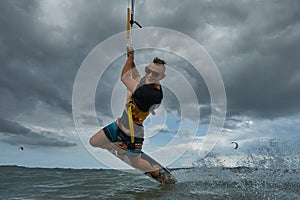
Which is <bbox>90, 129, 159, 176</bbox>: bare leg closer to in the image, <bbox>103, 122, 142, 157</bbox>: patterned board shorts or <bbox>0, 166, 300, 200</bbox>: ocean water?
<bbox>103, 122, 142, 157</bbox>: patterned board shorts

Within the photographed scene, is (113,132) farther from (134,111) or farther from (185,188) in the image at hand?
(185,188)

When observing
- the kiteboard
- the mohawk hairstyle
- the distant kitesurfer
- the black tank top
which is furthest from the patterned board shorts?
the mohawk hairstyle

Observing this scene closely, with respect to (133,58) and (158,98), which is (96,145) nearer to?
(158,98)

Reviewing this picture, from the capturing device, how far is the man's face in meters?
7.53

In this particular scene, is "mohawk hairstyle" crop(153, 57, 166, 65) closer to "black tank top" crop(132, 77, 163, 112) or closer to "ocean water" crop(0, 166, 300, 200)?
"black tank top" crop(132, 77, 163, 112)

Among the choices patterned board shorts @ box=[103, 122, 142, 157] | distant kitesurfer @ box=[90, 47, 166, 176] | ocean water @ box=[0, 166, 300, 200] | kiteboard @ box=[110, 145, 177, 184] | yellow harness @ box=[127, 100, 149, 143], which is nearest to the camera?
ocean water @ box=[0, 166, 300, 200]

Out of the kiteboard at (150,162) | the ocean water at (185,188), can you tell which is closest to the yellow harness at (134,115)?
the kiteboard at (150,162)

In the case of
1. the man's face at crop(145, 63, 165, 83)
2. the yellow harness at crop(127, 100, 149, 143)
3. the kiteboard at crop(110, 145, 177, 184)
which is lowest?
the kiteboard at crop(110, 145, 177, 184)

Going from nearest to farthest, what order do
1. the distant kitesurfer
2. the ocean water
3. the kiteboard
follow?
1. the ocean water
2. the distant kitesurfer
3. the kiteboard

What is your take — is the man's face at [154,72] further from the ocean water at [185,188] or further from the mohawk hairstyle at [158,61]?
the ocean water at [185,188]

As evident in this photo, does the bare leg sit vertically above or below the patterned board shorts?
below

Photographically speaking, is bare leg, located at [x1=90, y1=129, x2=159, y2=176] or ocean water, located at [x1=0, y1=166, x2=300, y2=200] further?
bare leg, located at [x1=90, y1=129, x2=159, y2=176]

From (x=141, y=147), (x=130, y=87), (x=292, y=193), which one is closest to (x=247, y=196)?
(x=292, y=193)

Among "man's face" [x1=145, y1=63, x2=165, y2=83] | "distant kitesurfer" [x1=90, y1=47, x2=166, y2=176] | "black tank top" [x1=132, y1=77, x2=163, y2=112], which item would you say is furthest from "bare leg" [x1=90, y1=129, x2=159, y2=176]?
"man's face" [x1=145, y1=63, x2=165, y2=83]
